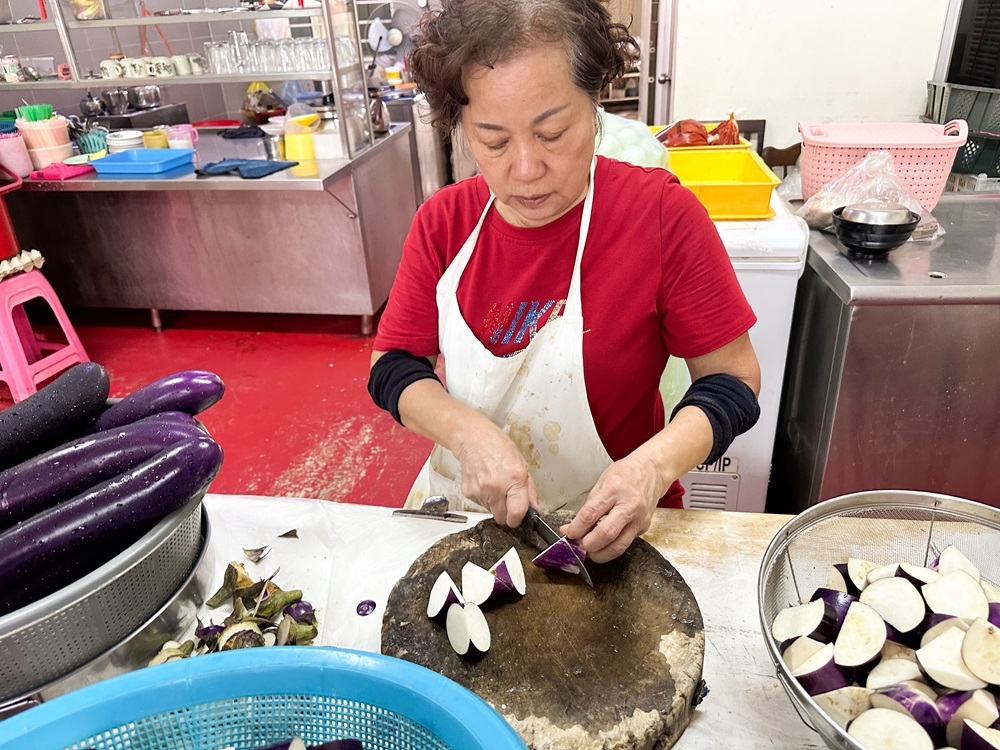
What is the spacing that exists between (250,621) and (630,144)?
5.29 feet

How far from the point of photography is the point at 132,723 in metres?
0.70

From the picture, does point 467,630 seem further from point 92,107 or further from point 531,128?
point 92,107

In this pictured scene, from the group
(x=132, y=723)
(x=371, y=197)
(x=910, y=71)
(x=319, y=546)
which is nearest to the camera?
(x=132, y=723)

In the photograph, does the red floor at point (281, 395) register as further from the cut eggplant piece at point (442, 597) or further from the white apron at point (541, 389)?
the cut eggplant piece at point (442, 597)

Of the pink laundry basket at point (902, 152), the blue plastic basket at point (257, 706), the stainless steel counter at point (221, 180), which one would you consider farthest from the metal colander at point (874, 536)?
the stainless steel counter at point (221, 180)

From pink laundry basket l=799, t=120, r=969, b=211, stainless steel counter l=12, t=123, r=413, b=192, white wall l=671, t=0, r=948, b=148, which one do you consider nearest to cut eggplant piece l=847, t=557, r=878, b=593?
pink laundry basket l=799, t=120, r=969, b=211

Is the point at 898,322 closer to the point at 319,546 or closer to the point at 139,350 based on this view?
the point at 319,546

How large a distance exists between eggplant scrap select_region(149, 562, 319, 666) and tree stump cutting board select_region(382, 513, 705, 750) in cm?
20

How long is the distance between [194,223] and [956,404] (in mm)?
3932

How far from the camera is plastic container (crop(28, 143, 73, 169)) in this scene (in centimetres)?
407

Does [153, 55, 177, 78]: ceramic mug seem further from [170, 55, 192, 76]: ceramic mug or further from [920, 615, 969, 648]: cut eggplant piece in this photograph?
[920, 615, 969, 648]: cut eggplant piece

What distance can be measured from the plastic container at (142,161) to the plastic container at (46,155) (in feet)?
0.96

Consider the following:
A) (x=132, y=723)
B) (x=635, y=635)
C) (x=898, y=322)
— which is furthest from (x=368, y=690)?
(x=898, y=322)

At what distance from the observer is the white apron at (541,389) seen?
4.62ft
